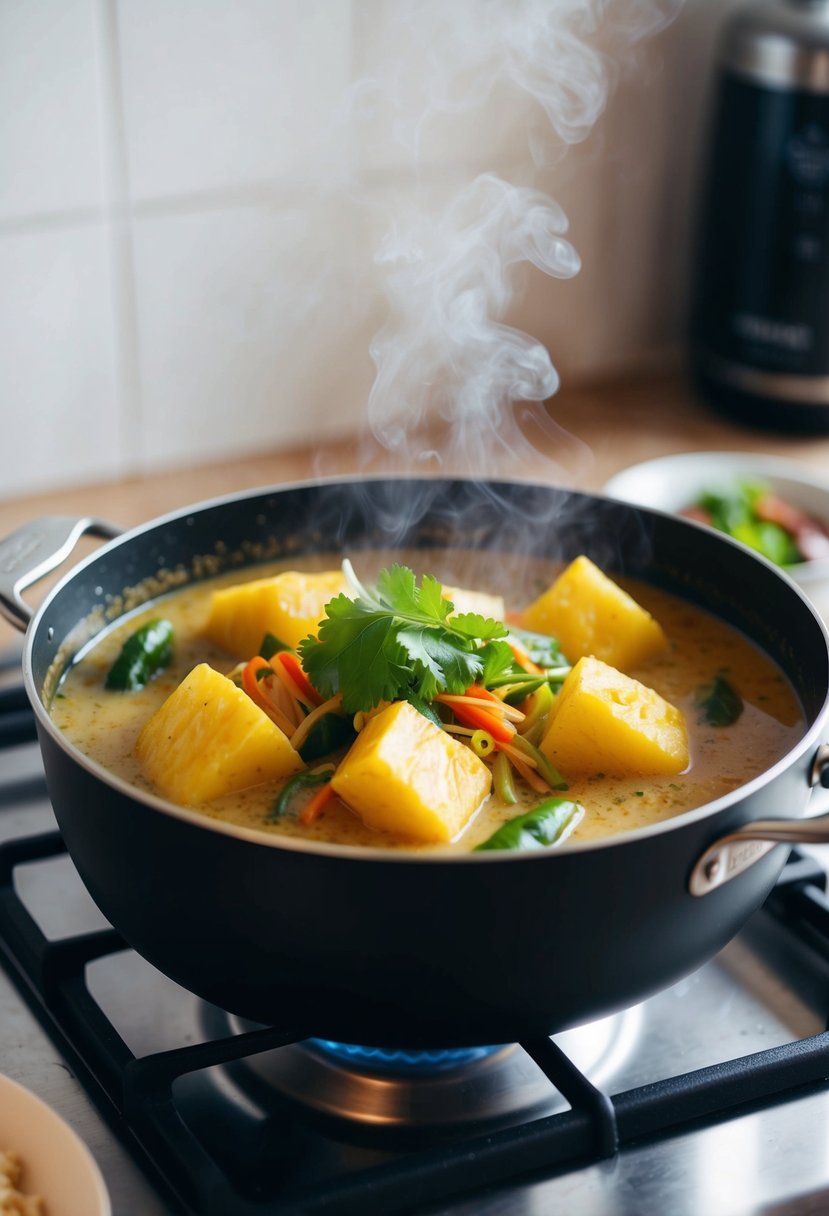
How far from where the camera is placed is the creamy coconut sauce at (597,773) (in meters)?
1.17

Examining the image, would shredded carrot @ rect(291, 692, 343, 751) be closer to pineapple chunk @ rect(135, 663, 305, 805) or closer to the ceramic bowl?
pineapple chunk @ rect(135, 663, 305, 805)

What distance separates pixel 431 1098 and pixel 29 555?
24.0 inches

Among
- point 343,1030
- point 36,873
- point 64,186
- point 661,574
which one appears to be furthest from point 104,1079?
point 64,186

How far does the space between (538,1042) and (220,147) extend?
1.36 m

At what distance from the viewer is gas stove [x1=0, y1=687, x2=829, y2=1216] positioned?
1.03 metres

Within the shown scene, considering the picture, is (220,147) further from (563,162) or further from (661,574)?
(661,574)

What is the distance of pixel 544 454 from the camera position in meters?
2.30

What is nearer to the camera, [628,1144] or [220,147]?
[628,1144]

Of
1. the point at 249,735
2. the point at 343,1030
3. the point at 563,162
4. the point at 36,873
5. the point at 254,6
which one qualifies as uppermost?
the point at 254,6

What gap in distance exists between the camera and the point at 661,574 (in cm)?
159

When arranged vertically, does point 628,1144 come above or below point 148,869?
below

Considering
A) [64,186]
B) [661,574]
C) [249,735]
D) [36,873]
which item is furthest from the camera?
[64,186]

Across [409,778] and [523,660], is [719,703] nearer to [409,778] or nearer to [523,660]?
[523,660]

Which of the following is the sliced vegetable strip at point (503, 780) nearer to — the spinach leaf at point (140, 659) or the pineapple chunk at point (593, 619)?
the pineapple chunk at point (593, 619)
